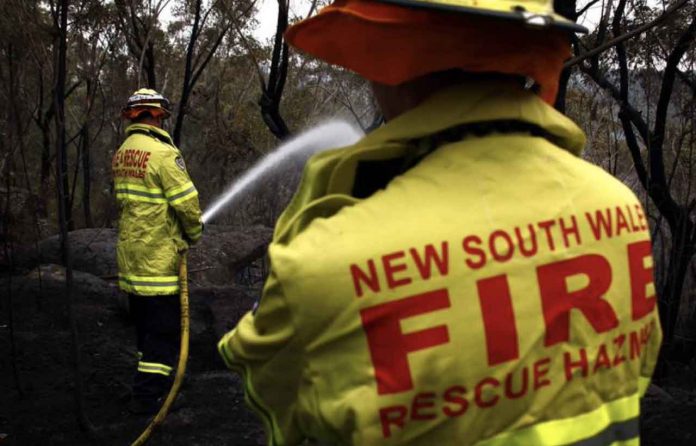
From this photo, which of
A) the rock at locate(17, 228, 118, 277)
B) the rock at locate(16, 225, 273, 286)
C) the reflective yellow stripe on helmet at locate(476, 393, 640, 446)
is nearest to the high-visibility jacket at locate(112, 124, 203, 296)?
the reflective yellow stripe on helmet at locate(476, 393, 640, 446)

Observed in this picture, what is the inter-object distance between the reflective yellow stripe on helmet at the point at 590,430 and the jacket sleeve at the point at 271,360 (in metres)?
0.32

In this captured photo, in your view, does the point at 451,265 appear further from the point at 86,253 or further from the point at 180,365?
the point at 86,253

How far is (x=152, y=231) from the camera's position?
4.79 m

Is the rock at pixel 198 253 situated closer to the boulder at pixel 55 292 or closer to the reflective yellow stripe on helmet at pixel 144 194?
the boulder at pixel 55 292

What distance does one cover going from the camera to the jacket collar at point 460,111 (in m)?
1.19

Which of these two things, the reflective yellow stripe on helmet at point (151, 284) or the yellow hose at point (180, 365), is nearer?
the yellow hose at point (180, 365)

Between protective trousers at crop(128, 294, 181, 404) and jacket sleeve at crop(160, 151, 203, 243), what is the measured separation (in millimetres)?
578

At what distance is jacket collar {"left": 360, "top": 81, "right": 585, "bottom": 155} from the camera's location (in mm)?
1189

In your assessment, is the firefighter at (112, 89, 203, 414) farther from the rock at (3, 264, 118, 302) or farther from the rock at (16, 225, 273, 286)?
→ the rock at (16, 225, 273, 286)

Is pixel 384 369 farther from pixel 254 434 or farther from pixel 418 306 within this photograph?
pixel 254 434

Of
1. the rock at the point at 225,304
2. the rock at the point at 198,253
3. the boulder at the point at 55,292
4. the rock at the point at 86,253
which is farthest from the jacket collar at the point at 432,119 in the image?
the rock at the point at 86,253

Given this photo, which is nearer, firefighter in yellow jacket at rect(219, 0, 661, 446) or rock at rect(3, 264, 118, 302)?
firefighter in yellow jacket at rect(219, 0, 661, 446)

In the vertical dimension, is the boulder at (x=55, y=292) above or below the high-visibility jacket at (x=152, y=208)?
below

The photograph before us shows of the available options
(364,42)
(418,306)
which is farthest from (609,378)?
(364,42)
